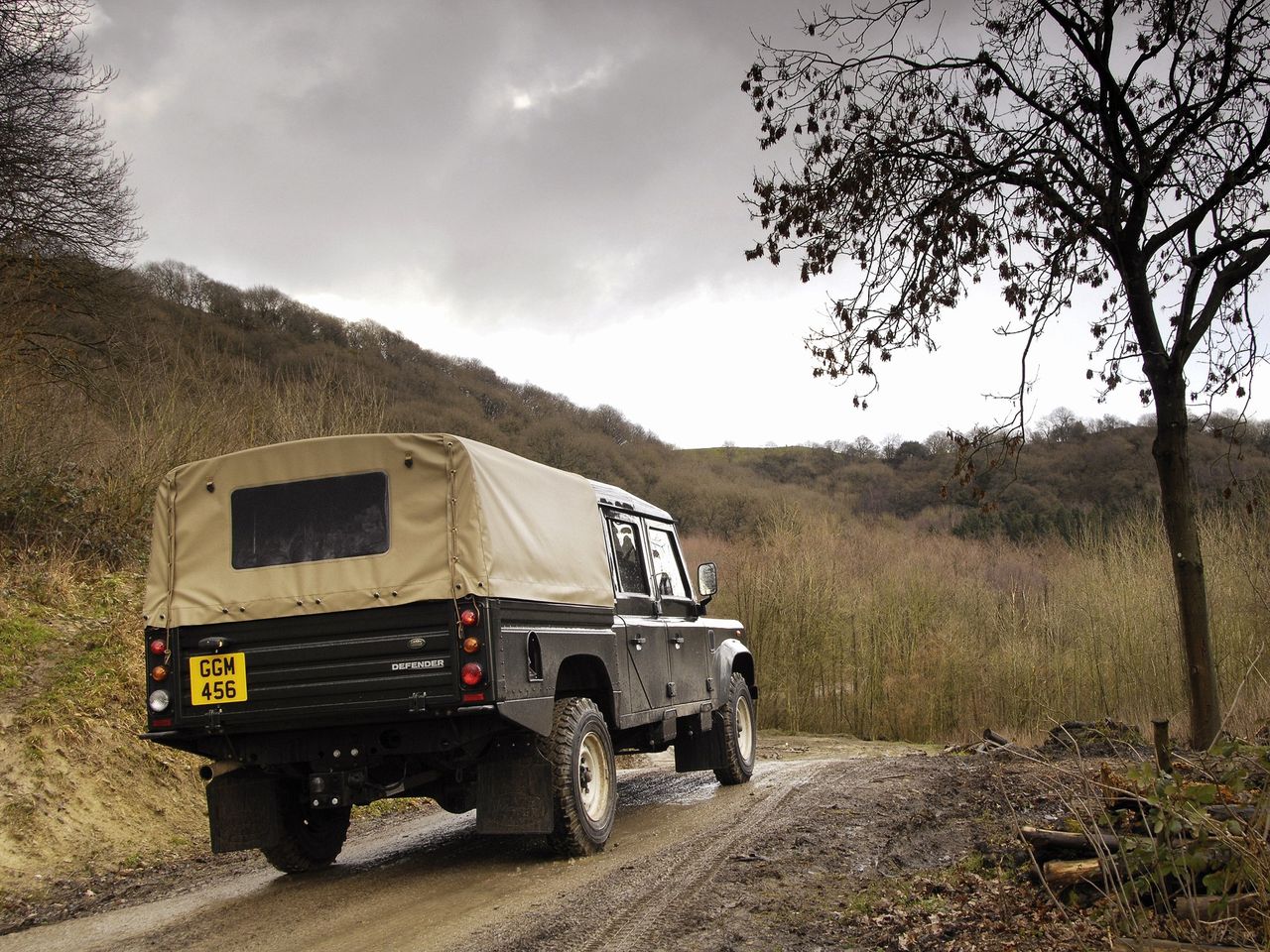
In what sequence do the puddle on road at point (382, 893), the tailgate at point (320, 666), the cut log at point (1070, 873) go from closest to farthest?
the cut log at point (1070, 873)
the puddle on road at point (382, 893)
the tailgate at point (320, 666)

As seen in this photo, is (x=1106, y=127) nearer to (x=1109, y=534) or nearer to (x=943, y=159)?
(x=943, y=159)

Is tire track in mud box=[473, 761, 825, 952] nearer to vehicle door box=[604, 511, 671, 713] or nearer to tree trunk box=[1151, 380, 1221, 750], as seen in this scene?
vehicle door box=[604, 511, 671, 713]

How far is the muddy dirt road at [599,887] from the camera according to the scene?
4.91 meters

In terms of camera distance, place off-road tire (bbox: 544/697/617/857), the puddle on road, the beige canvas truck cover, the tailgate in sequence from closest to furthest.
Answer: the puddle on road
the tailgate
the beige canvas truck cover
off-road tire (bbox: 544/697/617/857)

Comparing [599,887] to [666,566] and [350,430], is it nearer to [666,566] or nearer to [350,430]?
[666,566]

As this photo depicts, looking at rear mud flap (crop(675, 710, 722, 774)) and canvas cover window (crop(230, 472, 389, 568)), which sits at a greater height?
canvas cover window (crop(230, 472, 389, 568))

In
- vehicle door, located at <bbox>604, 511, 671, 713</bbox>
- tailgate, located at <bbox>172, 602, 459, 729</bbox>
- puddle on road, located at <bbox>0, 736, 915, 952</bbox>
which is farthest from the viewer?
vehicle door, located at <bbox>604, 511, 671, 713</bbox>

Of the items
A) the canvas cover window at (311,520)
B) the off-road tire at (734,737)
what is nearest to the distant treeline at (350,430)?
the off-road tire at (734,737)

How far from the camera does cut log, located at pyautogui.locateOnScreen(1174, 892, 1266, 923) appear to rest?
3.50 metres

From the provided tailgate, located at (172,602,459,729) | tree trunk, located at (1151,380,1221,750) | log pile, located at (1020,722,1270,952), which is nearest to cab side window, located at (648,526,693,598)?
tailgate, located at (172,602,459,729)

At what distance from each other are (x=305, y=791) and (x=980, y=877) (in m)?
4.00

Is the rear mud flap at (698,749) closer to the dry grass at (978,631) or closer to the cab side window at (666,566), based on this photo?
the cab side window at (666,566)

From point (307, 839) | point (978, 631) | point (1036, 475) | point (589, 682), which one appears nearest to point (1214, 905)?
point (589, 682)

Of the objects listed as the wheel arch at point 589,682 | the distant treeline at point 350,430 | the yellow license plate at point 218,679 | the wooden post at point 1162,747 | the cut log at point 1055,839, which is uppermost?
the distant treeline at point 350,430
